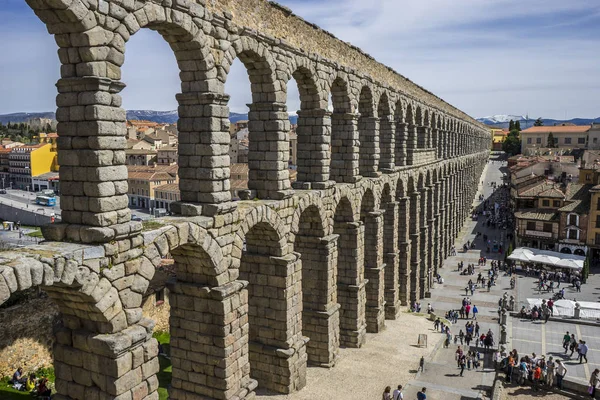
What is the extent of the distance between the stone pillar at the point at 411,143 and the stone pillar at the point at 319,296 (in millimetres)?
14852

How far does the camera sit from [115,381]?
10.1 metres

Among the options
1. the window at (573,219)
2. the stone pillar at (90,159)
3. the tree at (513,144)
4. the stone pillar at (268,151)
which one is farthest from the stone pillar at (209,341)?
the tree at (513,144)

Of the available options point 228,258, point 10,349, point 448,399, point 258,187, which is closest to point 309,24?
point 258,187

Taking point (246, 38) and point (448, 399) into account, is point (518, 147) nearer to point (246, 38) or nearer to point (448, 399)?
point (448, 399)

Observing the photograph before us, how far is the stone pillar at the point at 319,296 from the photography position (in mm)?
20906

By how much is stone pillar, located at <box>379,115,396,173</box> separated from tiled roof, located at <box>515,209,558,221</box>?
26.3m

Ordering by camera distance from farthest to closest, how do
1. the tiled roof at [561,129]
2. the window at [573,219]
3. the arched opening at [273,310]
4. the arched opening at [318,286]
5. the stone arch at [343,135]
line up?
1. the tiled roof at [561,129]
2. the window at [573,219]
3. the stone arch at [343,135]
4. the arched opening at [318,286]
5. the arched opening at [273,310]

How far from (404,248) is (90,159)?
2655cm

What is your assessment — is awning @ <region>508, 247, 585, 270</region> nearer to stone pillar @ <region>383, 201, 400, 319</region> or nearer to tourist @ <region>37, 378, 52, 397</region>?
stone pillar @ <region>383, 201, 400, 319</region>

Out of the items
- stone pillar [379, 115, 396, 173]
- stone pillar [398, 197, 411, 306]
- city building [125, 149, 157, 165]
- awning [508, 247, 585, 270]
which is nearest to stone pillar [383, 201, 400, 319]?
stone pillar [398, 197, 411, 306]

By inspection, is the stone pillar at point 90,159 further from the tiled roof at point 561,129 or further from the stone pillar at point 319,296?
the tiled roof at point 561,129

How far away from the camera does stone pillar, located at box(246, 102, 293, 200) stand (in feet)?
54.8

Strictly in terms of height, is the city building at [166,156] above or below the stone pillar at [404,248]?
above

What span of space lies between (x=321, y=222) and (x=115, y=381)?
38.5 feet
